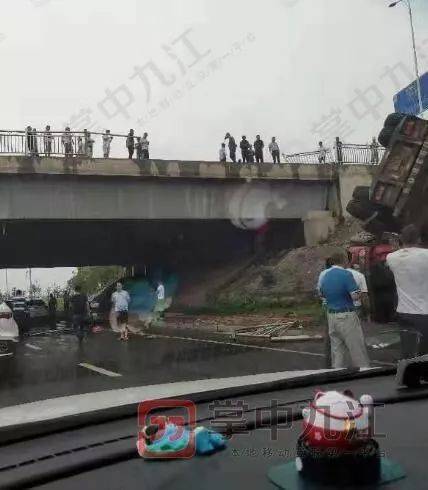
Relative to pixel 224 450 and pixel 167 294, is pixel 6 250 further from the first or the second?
pixel 224 450

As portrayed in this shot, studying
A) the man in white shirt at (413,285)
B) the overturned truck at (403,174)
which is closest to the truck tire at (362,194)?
the overturned truck at (403,174)

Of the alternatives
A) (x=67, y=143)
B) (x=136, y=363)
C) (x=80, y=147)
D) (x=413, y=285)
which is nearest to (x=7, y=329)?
(x=136, y=363)

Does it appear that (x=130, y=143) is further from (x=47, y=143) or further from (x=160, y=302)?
(x=160, y=302)

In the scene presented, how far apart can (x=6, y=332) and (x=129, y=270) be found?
34297 mm

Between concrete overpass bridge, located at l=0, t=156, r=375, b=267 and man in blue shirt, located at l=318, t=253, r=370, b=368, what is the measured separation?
656 inches

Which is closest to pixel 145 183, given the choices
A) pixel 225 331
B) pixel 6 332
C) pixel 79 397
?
pixel 225 331

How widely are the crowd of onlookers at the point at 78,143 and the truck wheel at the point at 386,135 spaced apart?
11.3m

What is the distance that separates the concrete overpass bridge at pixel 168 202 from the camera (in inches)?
866

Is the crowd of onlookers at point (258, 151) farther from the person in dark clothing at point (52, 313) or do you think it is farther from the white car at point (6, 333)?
the white car at point (6, 333)

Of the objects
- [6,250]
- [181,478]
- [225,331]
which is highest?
[6,250]

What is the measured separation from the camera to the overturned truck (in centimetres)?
1346

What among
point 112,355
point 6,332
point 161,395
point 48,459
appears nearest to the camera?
point 48,459

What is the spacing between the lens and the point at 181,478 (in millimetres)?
1640

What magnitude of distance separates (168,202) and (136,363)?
13.4m
